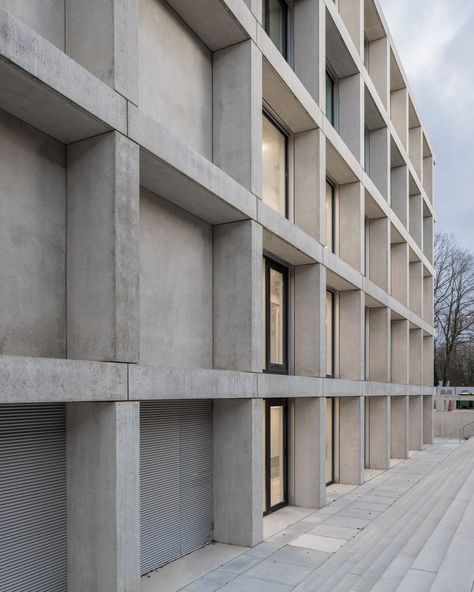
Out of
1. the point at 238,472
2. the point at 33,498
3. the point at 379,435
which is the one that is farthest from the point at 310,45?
the point at 379,435

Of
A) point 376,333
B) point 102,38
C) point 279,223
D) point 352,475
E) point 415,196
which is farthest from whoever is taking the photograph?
point 415,196

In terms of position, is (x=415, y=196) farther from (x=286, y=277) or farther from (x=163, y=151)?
(x=163, y=151)

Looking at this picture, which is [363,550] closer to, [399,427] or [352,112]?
[352,112]

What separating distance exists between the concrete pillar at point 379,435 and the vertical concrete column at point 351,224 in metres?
5.86

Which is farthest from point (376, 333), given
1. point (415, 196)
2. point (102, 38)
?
point (102, 38)

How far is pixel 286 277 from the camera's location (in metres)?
13.5

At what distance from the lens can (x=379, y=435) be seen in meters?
19.6

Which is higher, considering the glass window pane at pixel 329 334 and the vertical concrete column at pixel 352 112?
the vertical concrete column at pixel 352 112

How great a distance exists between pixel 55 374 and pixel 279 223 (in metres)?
6.34

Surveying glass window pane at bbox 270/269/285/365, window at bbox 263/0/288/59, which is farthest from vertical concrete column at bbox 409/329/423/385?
window at bbox 263/0/288/59

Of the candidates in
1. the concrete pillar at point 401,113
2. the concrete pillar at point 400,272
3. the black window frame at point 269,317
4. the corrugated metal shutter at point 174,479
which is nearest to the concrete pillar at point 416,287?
the concrete pillar at point 400,272

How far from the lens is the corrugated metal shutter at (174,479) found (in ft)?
27.9

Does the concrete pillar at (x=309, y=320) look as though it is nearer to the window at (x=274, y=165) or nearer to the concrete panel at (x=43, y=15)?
the window at (x=274, y=165)

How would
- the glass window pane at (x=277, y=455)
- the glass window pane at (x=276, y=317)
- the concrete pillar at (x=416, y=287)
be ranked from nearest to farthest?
the glass window pane at (x=277, y=455) < the glass window pane at (x=276, y=317) < the concrete pillar at (x=416, y=287)
